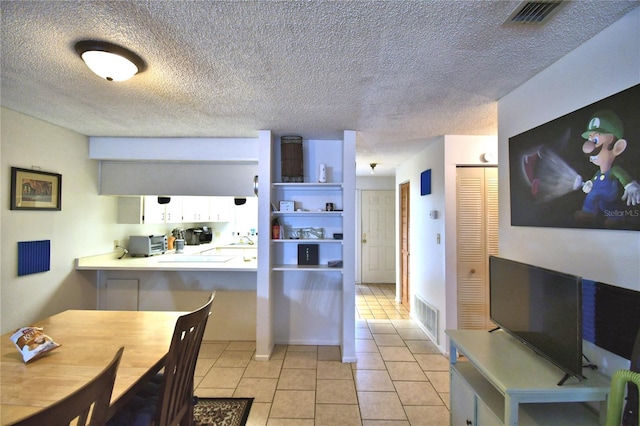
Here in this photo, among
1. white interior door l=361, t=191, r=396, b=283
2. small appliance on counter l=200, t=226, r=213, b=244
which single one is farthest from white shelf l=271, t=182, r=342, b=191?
white interior door l=361, t=191, r=396, b=283

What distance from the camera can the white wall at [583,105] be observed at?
1.19 metres

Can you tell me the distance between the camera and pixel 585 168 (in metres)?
1.37

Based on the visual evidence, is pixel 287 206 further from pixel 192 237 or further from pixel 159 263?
pixel 192 237

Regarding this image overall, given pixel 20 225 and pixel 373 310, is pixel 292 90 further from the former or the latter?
pixel 373 310

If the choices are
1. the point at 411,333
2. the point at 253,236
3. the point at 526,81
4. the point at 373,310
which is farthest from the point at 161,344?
the point at 253,236

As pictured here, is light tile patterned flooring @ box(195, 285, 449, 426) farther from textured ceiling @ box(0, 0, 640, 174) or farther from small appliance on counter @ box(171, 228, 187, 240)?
textured ceiling @ box(0, 0, 640, 174)

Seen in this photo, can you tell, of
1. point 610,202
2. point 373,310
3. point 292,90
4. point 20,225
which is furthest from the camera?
point 373,310

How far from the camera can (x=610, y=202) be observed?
125cm

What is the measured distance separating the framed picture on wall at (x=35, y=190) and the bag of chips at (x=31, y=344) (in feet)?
5.36

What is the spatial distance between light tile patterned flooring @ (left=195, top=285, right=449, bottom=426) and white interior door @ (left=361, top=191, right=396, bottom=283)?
9.13ft

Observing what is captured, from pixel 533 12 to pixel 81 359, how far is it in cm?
259

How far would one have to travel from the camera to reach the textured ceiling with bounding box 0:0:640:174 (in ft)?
3.95

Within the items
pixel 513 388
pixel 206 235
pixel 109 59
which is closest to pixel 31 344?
pixel 109 59

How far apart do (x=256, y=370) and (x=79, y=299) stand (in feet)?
7.10
